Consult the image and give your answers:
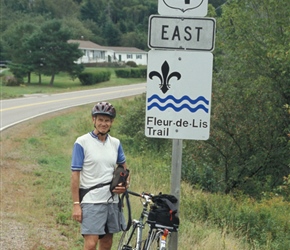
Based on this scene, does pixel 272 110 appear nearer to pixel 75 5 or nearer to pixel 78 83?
pixel 78 83

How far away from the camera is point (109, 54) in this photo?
Result: 3634 inches

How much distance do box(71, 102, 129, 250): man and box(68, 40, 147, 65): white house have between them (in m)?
83.0

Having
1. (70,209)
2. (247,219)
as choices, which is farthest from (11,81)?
(247,219)

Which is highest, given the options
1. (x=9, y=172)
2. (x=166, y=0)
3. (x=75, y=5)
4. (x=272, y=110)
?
(x=75, y=5)

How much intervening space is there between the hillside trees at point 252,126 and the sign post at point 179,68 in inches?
319

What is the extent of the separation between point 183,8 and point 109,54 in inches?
3534

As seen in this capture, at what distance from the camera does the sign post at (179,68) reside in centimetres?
361

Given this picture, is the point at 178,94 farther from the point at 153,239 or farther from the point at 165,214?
the point at 153,239

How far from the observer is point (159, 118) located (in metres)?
3.67

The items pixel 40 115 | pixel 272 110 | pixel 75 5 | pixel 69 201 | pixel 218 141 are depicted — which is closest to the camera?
Answer: pixel 69 201

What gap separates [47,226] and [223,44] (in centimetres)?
1131

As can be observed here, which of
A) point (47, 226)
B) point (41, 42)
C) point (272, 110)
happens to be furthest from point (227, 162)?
point (41, 42)

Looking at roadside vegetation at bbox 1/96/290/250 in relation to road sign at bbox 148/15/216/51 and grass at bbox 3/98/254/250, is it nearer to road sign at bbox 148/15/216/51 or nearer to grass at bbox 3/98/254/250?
grass at bbox 3/98/254/250

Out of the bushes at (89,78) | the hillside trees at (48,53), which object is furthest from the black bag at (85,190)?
the bushes at (89,78)
